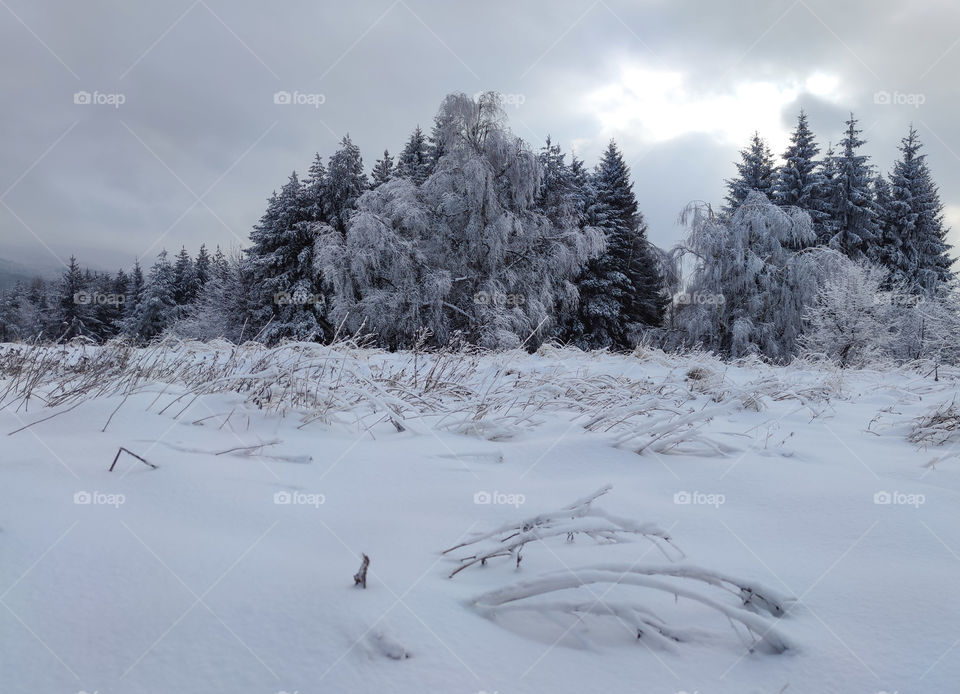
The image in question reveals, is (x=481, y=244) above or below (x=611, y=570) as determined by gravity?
above

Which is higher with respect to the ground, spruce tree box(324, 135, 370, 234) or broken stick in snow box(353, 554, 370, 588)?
spruce tree box(324, 135, 370, 234)

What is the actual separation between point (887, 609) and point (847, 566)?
0.22 meters

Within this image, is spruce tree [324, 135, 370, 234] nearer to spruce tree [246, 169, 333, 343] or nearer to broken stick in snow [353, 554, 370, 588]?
spruce tree [246, 169, 333, 343]

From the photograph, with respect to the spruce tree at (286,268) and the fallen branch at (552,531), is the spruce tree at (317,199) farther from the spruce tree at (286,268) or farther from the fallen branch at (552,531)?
the fallen branch at (552,531)

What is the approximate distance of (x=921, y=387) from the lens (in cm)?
487

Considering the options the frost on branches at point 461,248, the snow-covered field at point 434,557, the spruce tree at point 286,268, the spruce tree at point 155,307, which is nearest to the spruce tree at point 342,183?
the spruce tree at point 286,268

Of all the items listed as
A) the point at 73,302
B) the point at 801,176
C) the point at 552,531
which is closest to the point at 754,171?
the point at 801,176

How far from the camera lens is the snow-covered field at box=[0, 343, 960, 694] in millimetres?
717

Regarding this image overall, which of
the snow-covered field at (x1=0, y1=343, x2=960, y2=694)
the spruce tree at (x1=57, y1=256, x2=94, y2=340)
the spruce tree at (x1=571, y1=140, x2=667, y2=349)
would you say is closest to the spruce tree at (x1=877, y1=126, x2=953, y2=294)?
the spruce tree at (x1=571, y1=140, x2=667, y2=349)

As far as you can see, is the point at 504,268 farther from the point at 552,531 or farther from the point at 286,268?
the point at 552,531

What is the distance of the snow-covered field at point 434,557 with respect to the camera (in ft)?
2.35

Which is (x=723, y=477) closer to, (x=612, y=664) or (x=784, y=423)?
(x=612, y=664)

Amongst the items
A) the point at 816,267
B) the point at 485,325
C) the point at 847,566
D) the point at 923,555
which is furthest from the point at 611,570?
the point at 816,267

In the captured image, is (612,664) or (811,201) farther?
(811,201)
